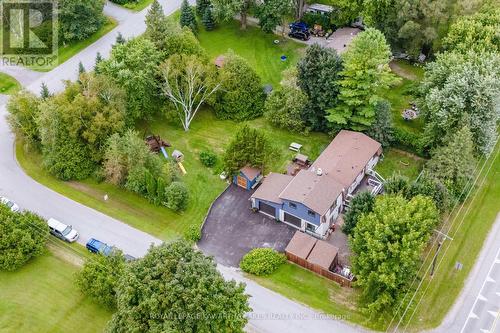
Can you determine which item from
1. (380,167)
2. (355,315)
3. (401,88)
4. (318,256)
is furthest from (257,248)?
(401,88)

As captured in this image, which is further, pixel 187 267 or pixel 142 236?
pixel 142 236

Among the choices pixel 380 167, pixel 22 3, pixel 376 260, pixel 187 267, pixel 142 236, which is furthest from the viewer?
pixel 22 3

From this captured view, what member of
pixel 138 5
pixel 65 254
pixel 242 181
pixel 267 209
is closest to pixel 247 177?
pixel 242 181

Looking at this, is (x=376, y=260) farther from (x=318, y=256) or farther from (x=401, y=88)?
(x=401, y=88)

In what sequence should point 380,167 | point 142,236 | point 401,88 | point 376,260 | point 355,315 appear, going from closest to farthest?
point 376,260, point 355,315, point 142,236, point 380,167, point 401,88

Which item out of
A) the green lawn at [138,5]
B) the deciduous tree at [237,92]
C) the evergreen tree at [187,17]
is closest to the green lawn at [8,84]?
the green lawn at [138,5]
